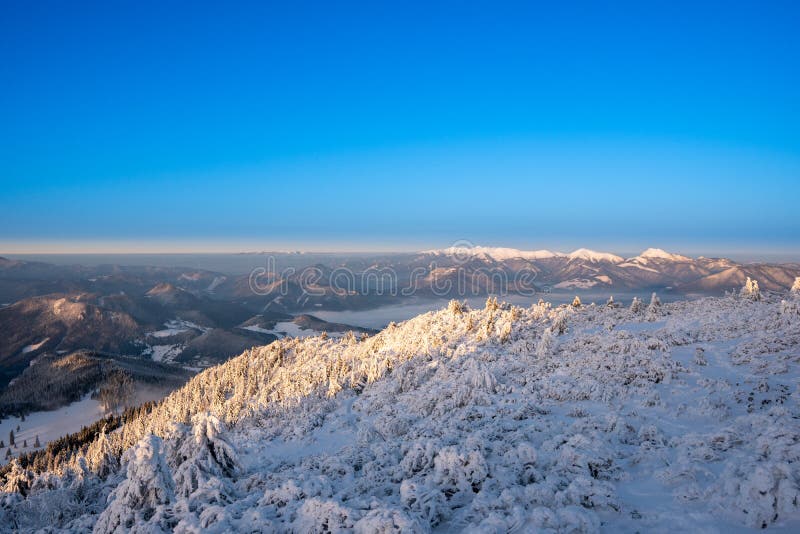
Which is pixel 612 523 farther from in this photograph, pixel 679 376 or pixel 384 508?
pixel 679 376

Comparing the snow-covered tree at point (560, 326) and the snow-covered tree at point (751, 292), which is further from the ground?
the snow-covered tree at point (751, 292)

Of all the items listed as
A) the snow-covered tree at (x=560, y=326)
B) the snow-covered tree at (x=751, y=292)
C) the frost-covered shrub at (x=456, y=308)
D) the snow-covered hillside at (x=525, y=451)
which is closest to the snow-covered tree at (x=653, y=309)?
the snow-covered hillside at (x=525, y=451)

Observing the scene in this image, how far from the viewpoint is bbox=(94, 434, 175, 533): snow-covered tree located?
53.6ft

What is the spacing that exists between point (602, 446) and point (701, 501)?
549cm

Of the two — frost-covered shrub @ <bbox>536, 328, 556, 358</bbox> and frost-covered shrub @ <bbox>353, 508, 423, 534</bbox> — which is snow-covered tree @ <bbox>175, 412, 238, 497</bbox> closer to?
frost-covered shrub @ <bbox>353, 508, 423, 534</bbox>

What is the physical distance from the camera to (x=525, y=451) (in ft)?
62.1

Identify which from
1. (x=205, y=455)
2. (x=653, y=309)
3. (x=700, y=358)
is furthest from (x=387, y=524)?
(x=653, y=309)

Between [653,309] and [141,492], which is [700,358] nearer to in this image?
[653,309]

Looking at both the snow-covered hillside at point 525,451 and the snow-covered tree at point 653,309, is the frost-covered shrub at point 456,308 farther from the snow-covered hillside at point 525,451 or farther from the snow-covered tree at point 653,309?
the snow-covered tree at point 653,309

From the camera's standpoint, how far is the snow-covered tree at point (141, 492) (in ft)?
53.6

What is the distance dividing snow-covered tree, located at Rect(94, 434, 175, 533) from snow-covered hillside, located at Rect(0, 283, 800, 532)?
0.08m

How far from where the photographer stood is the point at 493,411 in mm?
30172

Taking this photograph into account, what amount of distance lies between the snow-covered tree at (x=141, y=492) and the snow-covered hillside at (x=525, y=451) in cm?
8

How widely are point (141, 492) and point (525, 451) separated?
17.4 m
